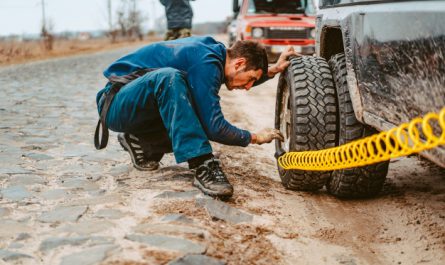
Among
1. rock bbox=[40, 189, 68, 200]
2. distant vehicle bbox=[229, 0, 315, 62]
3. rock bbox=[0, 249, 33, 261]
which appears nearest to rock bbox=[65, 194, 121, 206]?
rock bbox=[40, 189, 68, 200]

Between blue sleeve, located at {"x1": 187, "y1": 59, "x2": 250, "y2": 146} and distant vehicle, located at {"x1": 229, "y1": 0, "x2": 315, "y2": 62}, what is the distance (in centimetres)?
864

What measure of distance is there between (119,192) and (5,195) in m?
0.68

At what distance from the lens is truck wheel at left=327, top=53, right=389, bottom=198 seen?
9.82 feet

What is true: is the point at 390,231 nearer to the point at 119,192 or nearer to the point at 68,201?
the point at 119,192

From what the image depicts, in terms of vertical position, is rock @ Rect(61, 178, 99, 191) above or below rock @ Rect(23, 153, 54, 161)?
above

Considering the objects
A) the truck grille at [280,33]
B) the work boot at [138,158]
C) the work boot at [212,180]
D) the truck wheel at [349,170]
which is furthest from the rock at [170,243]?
the truck grille at [280,33]

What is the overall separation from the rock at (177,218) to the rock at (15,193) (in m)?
0.97

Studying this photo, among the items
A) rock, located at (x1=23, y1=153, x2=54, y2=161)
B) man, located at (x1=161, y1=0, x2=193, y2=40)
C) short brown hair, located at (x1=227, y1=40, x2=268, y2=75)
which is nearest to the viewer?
short brown hair, located at (x1=227, y1=40, x2=268, y2=75)

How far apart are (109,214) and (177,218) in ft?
1.25

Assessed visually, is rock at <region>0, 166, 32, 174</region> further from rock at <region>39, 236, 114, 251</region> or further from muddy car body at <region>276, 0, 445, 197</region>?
muddy car body at <region>276, 0, 445, 197</region>

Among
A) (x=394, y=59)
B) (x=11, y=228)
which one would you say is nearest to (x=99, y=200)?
(x=11, y=228)

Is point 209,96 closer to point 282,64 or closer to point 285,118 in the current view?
point 282,64

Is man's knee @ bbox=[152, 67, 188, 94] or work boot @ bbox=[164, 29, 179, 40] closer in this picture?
man's knee @ bbox=[152, 67, 188, 94]

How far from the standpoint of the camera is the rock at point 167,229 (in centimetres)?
249
